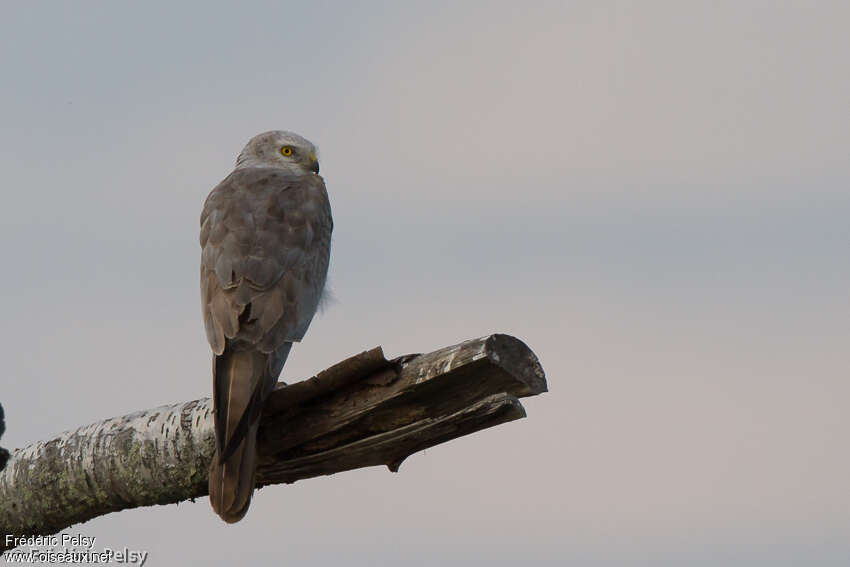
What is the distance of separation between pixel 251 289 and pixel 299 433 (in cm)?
126

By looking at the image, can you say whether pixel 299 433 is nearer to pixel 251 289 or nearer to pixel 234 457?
pixel 234 457

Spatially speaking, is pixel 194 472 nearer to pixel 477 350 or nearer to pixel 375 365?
pixel 375 365

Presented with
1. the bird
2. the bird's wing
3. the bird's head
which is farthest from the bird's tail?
the bird's head

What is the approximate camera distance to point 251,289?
6.19 m

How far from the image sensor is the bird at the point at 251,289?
506 centimetres

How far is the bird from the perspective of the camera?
16.6 ft

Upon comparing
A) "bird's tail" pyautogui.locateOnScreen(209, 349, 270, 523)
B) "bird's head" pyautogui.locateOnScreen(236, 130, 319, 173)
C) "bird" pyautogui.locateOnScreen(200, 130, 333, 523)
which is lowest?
"bird's tail" pyautogui.locateOnScreen(209, 349, 270, 523)

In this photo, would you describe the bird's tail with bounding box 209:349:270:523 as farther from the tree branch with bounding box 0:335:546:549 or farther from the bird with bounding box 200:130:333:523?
the tree branch with bounding box 0:335:546:549

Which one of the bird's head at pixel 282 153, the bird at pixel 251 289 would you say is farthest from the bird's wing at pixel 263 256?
the bird's head at pixel 282 153

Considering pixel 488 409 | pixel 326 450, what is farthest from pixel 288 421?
pixel 488 409

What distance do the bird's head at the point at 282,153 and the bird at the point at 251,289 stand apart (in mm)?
462

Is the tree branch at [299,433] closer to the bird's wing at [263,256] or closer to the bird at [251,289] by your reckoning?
the bird at [251,289]

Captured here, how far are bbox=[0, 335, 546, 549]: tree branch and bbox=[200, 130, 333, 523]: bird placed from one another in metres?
0.19

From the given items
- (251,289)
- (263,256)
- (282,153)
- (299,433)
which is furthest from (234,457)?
(282,153)
